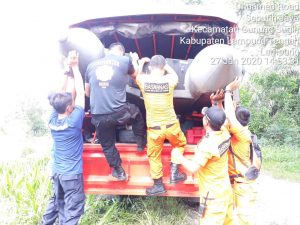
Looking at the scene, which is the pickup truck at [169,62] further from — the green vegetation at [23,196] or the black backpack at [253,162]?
the green vegetation at [23,196]

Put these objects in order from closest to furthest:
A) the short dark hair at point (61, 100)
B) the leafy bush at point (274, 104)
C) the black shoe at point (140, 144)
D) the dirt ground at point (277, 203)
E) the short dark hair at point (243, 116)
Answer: the short dark hair at point (61, 100)
the short dark hair at point (243, 116)
the black shoe at point (140, 144)
the dirt ground at point (277, 203)
the leafy bush at point (274, 104)

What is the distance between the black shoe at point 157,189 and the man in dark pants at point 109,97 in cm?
30

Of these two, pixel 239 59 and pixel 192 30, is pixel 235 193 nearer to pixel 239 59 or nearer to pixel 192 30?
pixel 239 59

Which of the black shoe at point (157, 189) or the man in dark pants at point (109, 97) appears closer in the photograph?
the man in dark pants at point (109, 97)

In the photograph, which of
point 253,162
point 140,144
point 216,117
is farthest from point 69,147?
point 253,162

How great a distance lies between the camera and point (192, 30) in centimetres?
354

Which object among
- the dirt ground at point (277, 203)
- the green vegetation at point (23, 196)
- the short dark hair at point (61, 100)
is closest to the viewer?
the short dark hair at point (61, 100)

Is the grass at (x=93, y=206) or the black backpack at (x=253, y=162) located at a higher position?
the black backpack at (x=253, y=162)

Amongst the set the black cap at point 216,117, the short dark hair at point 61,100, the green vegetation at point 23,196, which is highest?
the short dark hair at point 61,100

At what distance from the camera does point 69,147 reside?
3.10 m

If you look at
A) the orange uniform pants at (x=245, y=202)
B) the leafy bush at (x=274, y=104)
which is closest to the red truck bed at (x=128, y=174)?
the orange uniform pants at (x=245, y=202)

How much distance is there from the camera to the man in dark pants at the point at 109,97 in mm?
3080

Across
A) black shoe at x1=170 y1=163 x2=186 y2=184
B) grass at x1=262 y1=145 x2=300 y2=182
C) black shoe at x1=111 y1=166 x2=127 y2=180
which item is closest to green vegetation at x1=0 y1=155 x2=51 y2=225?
black shoe at x1=111 y1=166 x2=127 y2=180

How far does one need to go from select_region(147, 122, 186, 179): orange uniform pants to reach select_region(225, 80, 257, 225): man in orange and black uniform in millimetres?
533
